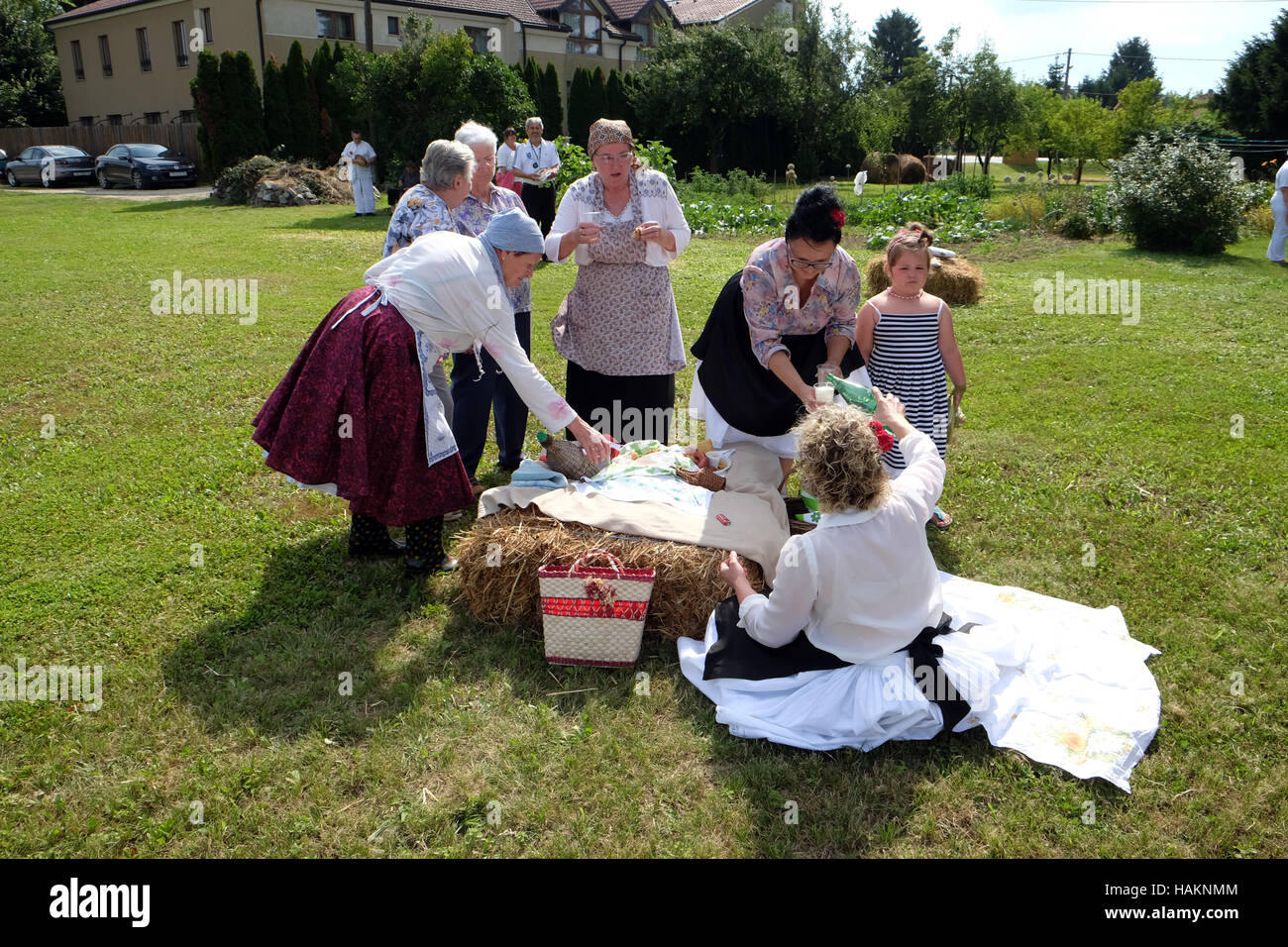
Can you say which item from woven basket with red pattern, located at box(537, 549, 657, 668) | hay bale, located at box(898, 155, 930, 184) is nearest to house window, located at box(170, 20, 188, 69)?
hay bale, located at box(898, 155, 930, 184)

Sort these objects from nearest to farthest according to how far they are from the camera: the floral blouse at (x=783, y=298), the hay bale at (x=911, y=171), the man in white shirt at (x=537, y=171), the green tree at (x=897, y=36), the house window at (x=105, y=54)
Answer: the floral blouse at (x=783, y=298) < the man in white shirt at (x=537, y=171) < the hay bale at (x=911, y=171) < the house window at (x=105, y=54) < the green tree at (x=897, y=36)

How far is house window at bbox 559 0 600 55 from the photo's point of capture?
130ft

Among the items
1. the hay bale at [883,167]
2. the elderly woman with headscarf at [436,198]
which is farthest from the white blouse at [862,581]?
the hay bale at [883,167]

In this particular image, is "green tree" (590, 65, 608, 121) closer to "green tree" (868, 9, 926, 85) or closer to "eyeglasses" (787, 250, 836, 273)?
"eyeglasses" (787, 250, 836, 273)

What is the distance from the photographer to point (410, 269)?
4246 mm

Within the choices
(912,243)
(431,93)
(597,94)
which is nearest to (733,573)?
(912,243)

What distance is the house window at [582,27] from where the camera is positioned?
39656 millimetres

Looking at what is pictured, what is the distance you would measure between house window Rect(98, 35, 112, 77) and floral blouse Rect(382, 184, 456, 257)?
4011 centimetres

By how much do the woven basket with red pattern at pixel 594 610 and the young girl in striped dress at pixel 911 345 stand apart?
6.90 feet

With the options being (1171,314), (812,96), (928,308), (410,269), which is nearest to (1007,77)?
(812,96)

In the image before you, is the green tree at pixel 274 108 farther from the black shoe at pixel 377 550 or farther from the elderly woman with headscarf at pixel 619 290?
the black shoe at pixel 377 550

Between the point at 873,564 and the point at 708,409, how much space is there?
2.00 metres

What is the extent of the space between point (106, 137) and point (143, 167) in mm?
8855

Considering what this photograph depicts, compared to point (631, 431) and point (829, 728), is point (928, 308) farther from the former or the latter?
point (829, 728)
